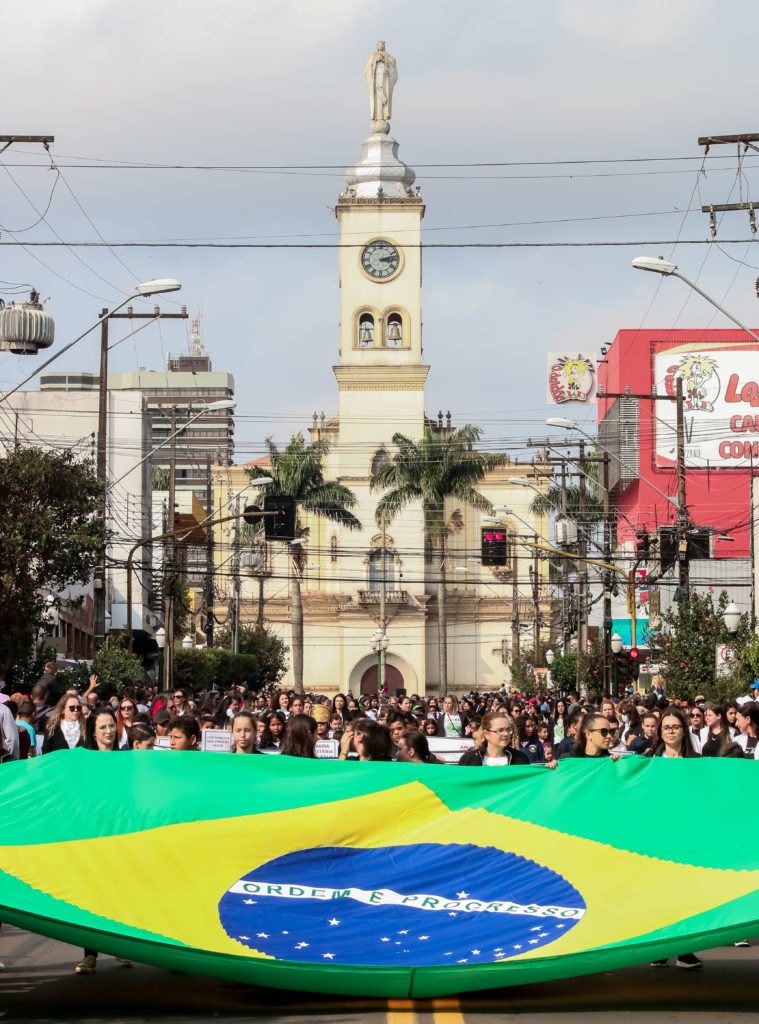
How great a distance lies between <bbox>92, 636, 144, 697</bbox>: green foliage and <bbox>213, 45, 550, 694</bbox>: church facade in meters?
50.7

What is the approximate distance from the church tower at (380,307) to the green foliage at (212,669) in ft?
83.5

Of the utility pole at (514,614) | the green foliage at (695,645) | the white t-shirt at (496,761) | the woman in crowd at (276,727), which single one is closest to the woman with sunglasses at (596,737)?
the white t-shirt at (496,761)

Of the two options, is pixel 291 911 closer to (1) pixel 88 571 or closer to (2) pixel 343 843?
(2) pixel 343 843

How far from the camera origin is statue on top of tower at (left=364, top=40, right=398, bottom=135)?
89.1m

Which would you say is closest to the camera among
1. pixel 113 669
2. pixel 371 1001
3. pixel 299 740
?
pixel 371 1001

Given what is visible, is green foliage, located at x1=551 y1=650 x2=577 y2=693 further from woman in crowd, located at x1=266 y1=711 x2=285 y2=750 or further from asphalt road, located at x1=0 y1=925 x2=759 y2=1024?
asphalt road, located at x1=0 y1=925 x2=759 y2=1024

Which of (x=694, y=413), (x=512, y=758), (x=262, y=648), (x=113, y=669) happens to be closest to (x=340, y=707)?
(x=113, y=669)

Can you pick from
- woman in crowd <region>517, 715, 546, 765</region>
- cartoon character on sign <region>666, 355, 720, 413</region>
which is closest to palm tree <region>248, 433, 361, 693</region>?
cartoon character on sign <region>666, 355, 720, 413</region>

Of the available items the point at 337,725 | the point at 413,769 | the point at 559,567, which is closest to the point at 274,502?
the point at 337,725

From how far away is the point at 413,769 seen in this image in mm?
9703

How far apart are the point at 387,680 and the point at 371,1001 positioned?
79.2m

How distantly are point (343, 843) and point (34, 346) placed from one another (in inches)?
842

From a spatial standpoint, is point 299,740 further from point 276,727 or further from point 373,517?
point 373,517

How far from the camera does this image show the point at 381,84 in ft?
293
